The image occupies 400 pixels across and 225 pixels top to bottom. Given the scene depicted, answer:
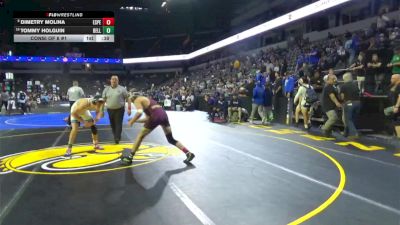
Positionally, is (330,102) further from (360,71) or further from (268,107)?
(268,107)

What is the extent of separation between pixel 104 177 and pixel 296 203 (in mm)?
2802

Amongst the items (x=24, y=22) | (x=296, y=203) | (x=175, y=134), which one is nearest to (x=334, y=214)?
(x=296, y=203)

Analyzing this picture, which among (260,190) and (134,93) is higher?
(134,93)

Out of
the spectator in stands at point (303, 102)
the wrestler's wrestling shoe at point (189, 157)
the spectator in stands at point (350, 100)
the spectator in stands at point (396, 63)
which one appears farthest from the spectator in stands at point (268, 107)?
the wrestler's wrestling shoe at point (189, 157)

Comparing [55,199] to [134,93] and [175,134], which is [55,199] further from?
[175,134]

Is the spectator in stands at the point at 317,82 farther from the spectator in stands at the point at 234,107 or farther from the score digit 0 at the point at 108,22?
the score digit 0 at the point at 108,22

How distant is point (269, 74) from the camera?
55.8 feet

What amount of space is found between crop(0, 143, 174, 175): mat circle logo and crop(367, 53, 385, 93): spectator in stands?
6628 mm

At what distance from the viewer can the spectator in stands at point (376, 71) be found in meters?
10.1

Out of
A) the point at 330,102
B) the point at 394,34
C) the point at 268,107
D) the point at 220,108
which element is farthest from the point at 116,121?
the point at 394,34

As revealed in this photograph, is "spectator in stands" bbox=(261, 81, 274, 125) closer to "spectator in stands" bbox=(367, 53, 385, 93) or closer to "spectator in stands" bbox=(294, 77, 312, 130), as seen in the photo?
"spectator in stands" bbox=(294, 77, 312, 130)

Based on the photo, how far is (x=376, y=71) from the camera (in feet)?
33.7
